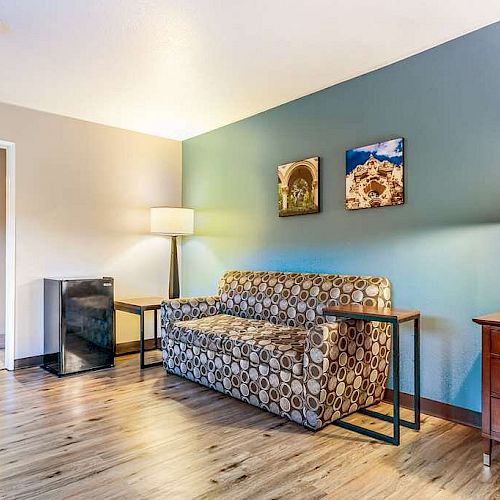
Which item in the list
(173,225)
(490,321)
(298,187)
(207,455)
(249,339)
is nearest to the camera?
(490,321)

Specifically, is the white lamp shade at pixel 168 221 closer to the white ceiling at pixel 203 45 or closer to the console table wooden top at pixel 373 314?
the white ceiling at pixel 203 45

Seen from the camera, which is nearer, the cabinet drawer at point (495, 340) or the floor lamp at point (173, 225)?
the cabinet drawer at point (495, 340)

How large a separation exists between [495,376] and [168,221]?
10.3 feet

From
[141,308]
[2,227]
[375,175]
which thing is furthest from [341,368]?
[2,227]

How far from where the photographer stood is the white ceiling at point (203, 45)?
223 centimetres

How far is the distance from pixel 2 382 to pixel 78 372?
1.88 feet

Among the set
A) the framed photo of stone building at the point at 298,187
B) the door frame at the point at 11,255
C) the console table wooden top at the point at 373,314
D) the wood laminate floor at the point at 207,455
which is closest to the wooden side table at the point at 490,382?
the wood laminate floor at the point at 207,455

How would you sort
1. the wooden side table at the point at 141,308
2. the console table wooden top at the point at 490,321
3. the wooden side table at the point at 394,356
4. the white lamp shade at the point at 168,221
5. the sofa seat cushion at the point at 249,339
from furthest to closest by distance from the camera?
the white lamp shade at the point at 168,221 < the wooden side table at the point at 141,308 < the sofa seat cushion at the point at 249,339 < the wooden side table at the point at 394,356 < the console table wooden top at the point at 490,321

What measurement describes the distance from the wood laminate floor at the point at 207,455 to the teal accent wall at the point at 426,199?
0.66 meters

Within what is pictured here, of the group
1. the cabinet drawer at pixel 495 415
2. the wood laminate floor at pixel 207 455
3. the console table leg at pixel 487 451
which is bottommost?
the wood laminate floor at pixel 207 455

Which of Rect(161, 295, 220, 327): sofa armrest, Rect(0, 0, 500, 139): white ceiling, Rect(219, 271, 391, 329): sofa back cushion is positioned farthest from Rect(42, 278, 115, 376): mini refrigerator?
Rect(0, 0, 500, 139): white ceiling

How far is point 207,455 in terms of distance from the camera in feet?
6.93

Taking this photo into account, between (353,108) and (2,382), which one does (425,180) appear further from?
(2,382)

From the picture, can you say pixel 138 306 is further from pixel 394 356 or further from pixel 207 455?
pixel 394 356
